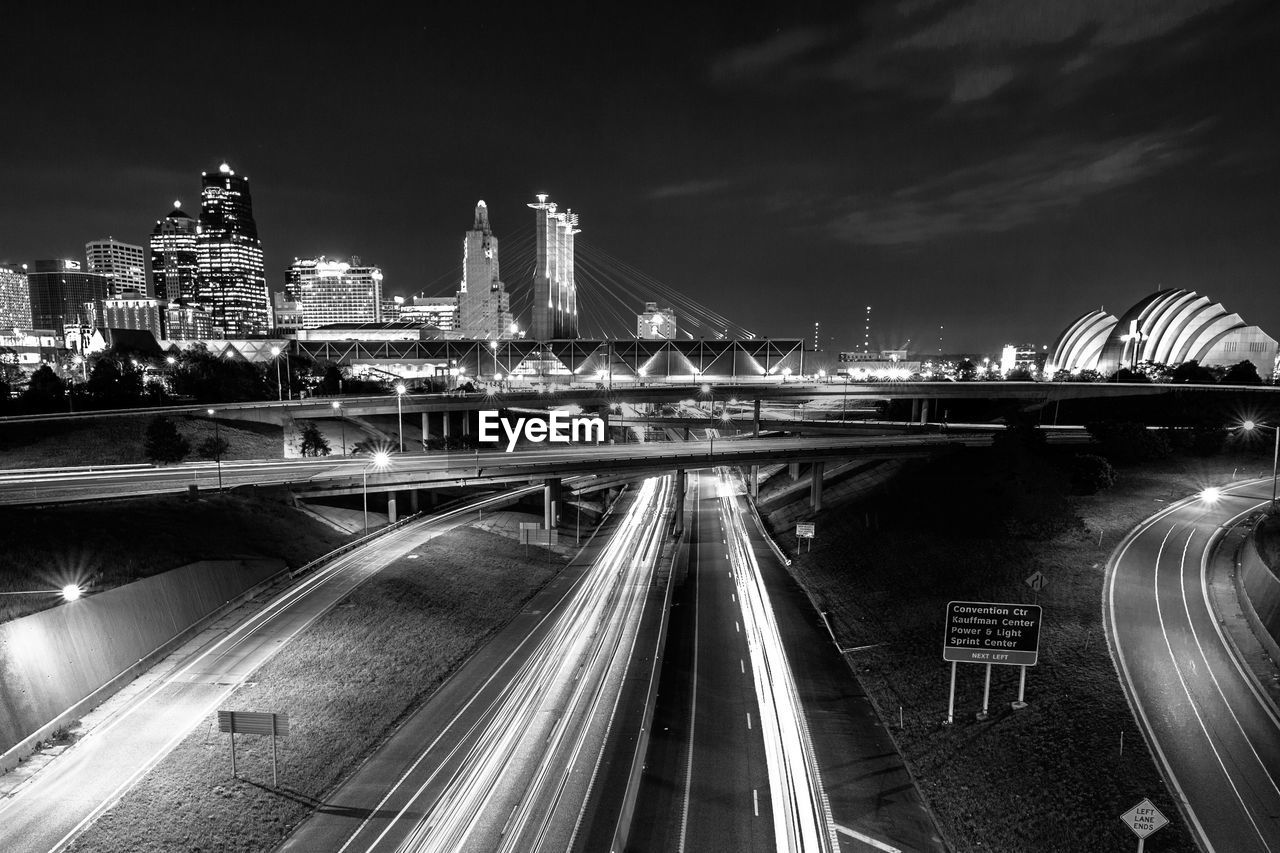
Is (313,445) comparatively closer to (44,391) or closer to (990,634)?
(44,391)

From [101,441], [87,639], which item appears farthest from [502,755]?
[101,441]

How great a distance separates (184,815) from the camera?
19.0 metres

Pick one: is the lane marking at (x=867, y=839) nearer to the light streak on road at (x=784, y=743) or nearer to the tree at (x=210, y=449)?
the light streak on road at (x=784, y=743)

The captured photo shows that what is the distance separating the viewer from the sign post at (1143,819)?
16484mm

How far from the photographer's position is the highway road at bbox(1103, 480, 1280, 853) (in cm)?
1930

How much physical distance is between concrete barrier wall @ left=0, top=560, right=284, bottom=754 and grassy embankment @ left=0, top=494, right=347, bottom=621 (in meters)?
0.77

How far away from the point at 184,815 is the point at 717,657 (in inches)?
825

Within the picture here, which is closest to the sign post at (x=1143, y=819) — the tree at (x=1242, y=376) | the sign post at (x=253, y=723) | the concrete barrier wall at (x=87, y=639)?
the sign post at (x=253, y=723)

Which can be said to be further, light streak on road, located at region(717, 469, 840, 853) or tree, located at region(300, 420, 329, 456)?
tree, located at region(300, 420, 329, 456)

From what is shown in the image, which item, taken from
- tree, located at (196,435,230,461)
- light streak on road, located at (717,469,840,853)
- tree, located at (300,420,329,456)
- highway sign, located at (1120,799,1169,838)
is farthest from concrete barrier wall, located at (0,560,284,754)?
tree, located at (300,420,329,456)

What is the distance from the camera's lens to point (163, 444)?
51.8m

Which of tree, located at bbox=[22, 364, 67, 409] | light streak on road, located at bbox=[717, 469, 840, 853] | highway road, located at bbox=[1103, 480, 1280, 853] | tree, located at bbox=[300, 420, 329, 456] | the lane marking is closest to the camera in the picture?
the lane marking

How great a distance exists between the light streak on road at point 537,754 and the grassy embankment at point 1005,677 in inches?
438

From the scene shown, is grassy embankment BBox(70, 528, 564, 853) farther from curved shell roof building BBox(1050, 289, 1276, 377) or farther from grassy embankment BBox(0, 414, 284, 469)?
curved shell roof building BBox(1050, 289, 1276, 377)
